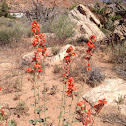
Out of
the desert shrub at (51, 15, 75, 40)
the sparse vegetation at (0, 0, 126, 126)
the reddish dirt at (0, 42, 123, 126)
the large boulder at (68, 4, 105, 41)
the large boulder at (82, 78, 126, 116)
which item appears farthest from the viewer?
the large boulder at (68, 4, 105, 41)

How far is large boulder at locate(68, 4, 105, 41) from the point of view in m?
7.13

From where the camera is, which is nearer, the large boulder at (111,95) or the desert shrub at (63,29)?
the large boulder at (111,95)

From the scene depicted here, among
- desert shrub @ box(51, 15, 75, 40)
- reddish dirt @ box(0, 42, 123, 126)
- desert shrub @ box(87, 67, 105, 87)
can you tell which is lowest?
reddish dirt @ box(0, 42, 123, 126)

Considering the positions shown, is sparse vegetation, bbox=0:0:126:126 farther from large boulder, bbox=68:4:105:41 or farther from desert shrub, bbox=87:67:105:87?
large boulder, bbox=68:4:105:41

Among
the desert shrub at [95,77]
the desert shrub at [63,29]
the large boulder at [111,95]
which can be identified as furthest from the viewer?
the desert shrub at [63,29]

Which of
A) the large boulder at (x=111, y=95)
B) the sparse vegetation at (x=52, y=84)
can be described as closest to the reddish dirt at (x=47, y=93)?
the sparse vegetation at (x=52, y=84)

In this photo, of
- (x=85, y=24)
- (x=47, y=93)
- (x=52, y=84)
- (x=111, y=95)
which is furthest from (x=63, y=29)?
(x=111, y=95)

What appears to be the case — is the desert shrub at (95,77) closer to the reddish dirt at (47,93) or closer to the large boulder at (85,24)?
the reddish dirt at (47,93)

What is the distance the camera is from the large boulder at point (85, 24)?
23.4 feet

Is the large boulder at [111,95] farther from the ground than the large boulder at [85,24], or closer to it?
closer to it

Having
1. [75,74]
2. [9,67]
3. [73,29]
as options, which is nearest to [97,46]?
[73,29]

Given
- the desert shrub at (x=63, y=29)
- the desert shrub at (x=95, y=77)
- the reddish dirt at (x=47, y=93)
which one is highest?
the desert shrub at (x=63, y=29)

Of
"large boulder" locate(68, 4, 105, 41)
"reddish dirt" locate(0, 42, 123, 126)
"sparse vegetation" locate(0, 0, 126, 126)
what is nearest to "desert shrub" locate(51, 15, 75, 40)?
"large boulder" locate(68, 4, 105, 41)

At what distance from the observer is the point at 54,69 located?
4156mm
